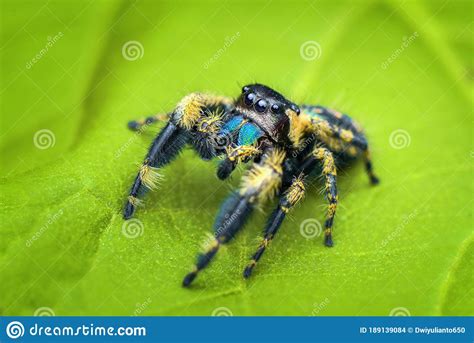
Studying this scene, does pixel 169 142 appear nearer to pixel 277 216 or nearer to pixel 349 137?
pixel 277 216

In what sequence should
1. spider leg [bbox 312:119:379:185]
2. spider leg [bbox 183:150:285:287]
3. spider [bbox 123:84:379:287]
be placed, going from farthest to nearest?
spider leg [bbox 312:119:379:185], spider [bbox 123:84:379:287], spider leg [bbox 183:150:285:287]

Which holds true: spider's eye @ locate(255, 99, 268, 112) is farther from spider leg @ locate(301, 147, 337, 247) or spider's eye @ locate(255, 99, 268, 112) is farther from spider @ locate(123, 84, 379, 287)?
spider leg @ locate(301, 147, 337, 247)

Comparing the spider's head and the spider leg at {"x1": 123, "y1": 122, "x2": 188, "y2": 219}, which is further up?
the spider's head

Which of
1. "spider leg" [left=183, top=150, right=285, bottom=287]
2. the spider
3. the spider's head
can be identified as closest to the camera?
"spider leg" [left=183, top=150, right=285, bottom=287]

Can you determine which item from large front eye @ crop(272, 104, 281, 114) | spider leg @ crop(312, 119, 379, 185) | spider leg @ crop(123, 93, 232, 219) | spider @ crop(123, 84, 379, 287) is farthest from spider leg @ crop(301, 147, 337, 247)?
spider leg @ crop(123, 93, 232, 219)

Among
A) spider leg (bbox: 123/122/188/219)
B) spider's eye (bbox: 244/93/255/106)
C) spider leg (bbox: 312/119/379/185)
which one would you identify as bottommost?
spider leg (bbox: 123/122/188/219)

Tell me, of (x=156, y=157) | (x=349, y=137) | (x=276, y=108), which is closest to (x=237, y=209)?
(x=156, y=157)
